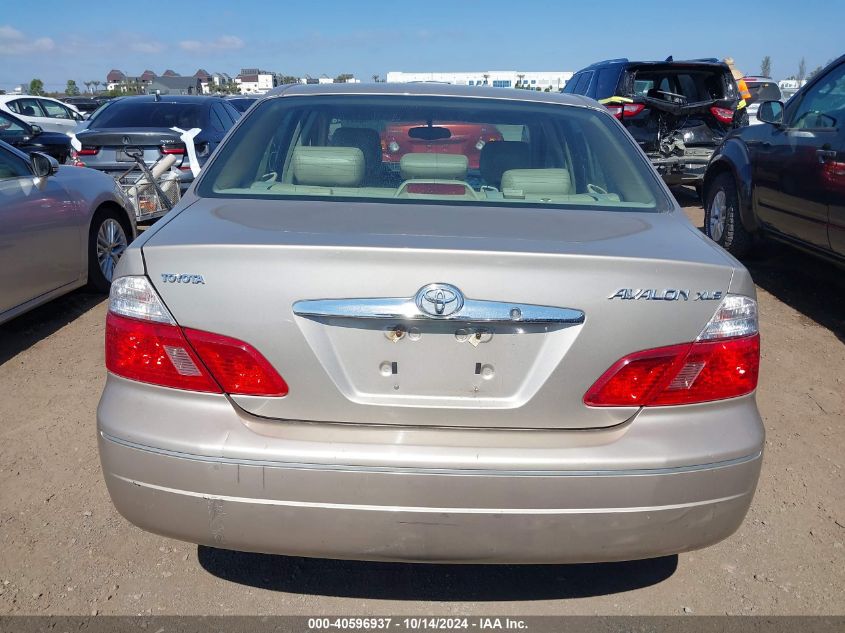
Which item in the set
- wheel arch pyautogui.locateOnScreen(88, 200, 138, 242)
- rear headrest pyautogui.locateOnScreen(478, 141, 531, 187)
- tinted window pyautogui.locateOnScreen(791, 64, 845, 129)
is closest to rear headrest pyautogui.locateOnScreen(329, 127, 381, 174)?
rear headrest pyautogui.locateOnScreen(478, 141, 531, 187)

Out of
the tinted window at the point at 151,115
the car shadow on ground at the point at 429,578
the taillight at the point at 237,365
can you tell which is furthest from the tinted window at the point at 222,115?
the taillight at the point at 237,365

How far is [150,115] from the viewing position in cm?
910

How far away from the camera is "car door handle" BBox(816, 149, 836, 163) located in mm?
5129

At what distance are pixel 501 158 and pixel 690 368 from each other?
1.28 m

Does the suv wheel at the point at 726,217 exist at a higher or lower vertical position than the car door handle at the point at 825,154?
lower

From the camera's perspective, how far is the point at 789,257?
741cm

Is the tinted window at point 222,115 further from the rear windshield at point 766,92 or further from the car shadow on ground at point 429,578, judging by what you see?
the rear windshield at point 766,92

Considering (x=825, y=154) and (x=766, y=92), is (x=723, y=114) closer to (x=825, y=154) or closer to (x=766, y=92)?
(x=825, y=154)

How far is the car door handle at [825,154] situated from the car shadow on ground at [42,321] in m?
5.25

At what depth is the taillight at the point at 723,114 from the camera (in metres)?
10.1

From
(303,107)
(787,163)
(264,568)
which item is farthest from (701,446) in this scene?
(787,163)

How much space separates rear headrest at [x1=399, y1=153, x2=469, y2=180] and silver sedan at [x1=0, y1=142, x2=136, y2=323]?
9.47 ft

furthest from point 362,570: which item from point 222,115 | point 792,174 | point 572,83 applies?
point 572,83

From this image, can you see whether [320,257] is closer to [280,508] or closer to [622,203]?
[280,508]
